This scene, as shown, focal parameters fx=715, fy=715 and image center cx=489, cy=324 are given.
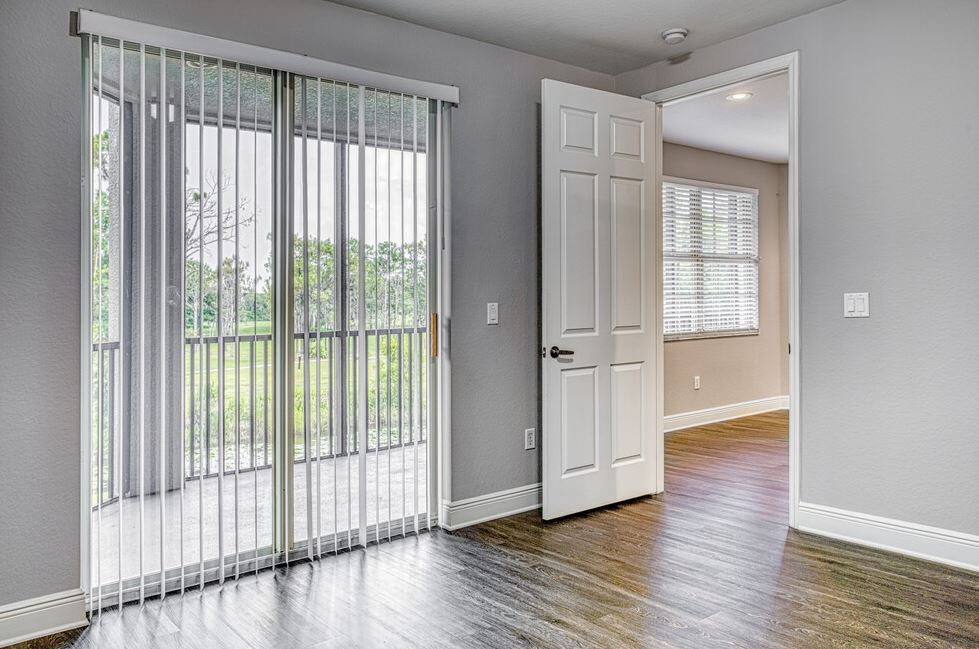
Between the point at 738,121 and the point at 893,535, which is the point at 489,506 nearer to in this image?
the point at 893,535

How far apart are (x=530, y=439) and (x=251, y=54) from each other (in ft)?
7.70

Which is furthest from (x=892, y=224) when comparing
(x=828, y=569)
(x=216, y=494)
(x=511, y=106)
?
(x=216, y=494)

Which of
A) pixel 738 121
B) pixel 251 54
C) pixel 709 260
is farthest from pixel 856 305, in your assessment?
pixel 709 260

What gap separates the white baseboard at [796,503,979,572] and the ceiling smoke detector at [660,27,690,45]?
7.94 ft

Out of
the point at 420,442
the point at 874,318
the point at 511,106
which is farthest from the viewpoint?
the point at 511,106

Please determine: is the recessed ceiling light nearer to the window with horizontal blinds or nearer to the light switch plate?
the window with horizontal blinds

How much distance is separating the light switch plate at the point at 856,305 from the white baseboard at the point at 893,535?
36.3 inches

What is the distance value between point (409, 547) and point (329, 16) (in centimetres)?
243

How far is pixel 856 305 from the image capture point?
10.8 feet

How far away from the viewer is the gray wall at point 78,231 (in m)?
2.46

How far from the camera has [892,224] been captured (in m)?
3.19

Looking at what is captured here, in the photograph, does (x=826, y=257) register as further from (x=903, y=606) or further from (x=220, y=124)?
(x=220, y=124)

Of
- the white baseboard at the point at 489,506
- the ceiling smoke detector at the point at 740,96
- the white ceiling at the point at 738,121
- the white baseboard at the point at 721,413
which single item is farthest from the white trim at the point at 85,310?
the white baseboard at the point at 721,413

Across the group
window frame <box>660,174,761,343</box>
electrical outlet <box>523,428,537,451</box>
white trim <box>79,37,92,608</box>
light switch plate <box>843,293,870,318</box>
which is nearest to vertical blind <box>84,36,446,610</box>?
white trim <box>79,37,92,608</box>
